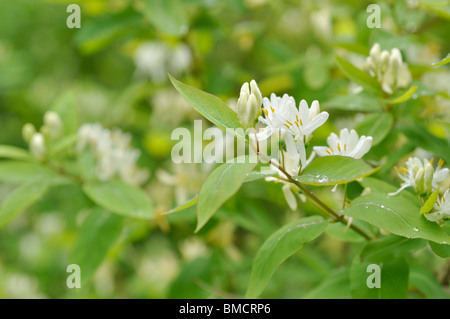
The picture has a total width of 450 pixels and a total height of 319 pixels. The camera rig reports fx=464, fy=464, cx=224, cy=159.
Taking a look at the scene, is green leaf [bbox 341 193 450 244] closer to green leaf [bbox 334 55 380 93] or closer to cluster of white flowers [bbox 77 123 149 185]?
green leaf [bbox 334 55 380 93]

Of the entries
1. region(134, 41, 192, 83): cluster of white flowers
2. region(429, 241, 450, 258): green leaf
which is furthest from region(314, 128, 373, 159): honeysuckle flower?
region(134, 41, 192, 83): cluster of white flowers

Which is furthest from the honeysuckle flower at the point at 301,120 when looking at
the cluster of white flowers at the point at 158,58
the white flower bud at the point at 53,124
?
the cluster of white flowers at the point at 158,58

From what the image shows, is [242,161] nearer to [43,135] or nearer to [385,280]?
[385,280]

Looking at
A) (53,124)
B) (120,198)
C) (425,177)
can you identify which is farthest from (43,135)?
(425,177)

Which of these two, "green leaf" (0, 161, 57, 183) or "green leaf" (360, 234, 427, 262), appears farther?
"green leaf" (0, 161, 57, 183)
